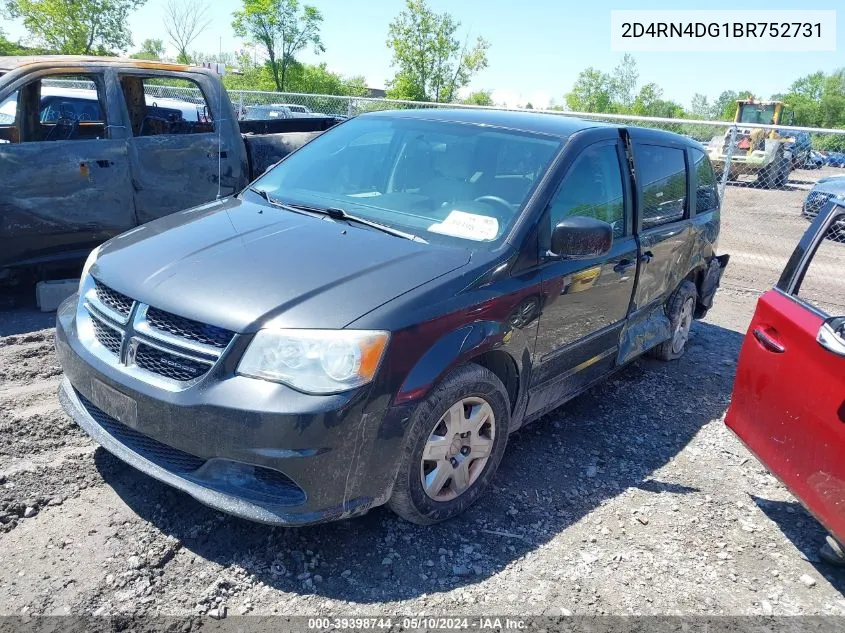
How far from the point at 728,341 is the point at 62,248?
5959mm

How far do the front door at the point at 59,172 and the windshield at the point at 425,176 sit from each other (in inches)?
86.5

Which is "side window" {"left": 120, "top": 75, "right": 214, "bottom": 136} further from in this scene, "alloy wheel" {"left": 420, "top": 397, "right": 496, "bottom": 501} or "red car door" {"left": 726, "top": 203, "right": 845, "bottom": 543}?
"red car door" {"left": 726, "top": 203, "right": 845, "bottom": 543}

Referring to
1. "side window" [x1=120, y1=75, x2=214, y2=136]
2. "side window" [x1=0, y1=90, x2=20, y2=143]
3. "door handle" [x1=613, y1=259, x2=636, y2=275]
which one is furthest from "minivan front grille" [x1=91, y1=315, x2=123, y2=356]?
Result: "side window" [x1=120, y1=75, x2=214, y2=136]

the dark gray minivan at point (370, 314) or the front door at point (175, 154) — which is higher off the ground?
the front door at point (175, 154)

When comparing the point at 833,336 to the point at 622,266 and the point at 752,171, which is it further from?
the point at 752,171

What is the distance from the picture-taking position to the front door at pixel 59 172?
5.07 m

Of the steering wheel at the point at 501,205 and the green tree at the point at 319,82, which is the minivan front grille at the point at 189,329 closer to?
the steering wheel at the point at 501,205

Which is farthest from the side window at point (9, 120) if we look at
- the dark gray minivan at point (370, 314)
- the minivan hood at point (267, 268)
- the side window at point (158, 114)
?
the minivan hood at point (267, 268)

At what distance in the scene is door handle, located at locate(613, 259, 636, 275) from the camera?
387 cm

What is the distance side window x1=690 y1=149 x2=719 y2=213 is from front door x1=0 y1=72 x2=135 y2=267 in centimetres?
468

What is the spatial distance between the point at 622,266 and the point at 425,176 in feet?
4.29

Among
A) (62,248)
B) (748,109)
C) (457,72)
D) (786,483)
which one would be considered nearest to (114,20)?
(457,72)

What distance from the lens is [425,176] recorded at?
3.60 m

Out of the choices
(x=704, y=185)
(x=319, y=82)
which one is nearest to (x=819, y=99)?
(x=319, y=82)
